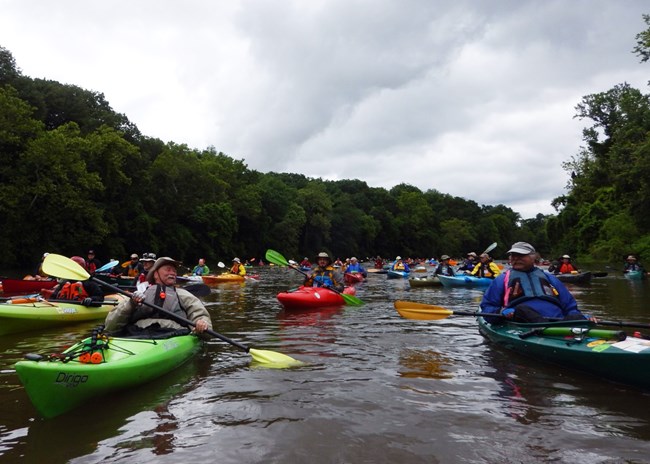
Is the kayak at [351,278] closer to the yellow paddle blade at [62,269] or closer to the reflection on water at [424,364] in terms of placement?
the reflection on water at [424,364]

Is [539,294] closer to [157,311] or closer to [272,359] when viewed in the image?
[272,359]

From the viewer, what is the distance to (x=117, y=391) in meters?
→ 4.25

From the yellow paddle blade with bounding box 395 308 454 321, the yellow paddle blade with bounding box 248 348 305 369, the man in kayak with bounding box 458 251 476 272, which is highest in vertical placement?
the man in kayak with bounding box 458 251 476 272

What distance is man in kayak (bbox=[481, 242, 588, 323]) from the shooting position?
5.75m

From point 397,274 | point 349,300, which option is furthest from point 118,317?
point 397,274

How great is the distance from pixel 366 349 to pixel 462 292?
875 cm

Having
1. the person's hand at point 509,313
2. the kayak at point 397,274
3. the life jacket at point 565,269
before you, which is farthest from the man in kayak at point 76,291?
the kayak at point 397,274

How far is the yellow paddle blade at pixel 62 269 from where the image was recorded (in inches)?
220

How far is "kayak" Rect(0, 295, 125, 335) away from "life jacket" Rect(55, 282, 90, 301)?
0.90ft

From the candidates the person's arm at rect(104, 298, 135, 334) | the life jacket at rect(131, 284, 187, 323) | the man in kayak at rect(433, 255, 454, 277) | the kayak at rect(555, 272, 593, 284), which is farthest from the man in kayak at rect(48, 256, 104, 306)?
the kayak at rect(555, 272, 593, 284)

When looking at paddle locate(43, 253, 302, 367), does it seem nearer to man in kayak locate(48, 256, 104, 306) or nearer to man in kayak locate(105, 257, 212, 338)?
man in kayak locate(105, 257, 212, 338)

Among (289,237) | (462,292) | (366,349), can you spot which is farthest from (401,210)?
(366,349)

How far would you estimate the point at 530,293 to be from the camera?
5879 mm

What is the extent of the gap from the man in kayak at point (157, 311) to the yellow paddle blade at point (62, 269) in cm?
77
